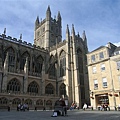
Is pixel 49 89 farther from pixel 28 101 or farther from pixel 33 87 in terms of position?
pixel 28 101

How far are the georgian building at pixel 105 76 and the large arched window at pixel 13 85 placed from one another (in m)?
16.5

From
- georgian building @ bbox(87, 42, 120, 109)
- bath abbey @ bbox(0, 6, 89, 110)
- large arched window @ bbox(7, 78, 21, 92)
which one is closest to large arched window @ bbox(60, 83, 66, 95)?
bath abbey @ bbox(0, 6, 89, 110)

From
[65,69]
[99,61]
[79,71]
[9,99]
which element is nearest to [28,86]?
[9,99]

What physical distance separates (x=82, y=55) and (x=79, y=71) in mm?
5739

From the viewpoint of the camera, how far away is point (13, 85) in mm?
33844

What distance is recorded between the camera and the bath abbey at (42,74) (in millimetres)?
32938

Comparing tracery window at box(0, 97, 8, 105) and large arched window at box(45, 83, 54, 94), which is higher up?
large arched window at box(45, 83, 54, 94)

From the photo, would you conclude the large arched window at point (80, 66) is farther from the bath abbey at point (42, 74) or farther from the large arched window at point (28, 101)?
the large arched window at point (28, 101)

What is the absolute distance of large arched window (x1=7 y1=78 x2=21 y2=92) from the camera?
3322 cm

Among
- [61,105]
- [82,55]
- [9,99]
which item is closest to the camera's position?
[61,105]

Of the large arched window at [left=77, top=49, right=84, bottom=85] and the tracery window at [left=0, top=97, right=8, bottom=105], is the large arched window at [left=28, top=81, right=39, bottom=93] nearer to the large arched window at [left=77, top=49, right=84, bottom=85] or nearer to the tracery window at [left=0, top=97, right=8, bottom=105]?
the tracery window at [left=0, top=97, right=8, bottom=105]

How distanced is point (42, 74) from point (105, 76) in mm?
16961

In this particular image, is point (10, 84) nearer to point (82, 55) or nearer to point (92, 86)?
point (92, 86)

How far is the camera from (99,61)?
30.3 meters
